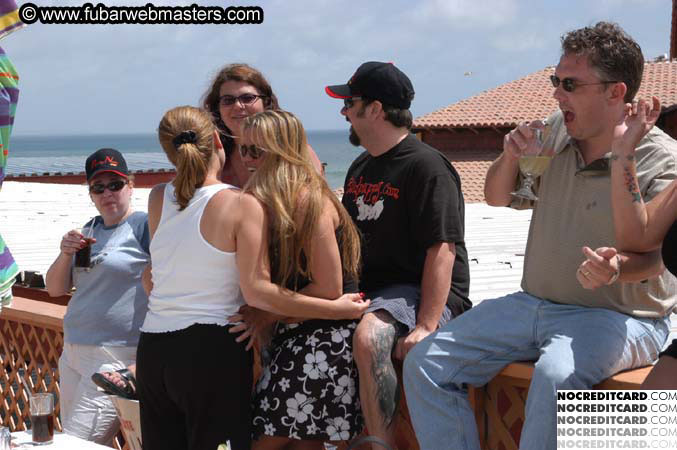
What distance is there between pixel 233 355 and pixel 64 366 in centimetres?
141

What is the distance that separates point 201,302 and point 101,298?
3.58 ft

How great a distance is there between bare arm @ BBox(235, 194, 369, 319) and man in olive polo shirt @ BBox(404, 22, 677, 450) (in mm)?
368

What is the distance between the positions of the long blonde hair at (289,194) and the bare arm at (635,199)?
1.04 meters

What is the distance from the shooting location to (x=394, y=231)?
140 inches

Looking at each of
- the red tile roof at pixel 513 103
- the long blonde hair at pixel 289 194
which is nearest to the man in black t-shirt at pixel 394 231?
the long blonde hair at pixel 289 194

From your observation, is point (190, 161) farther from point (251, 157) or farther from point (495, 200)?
point (495, 200)

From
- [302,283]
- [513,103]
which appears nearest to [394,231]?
[302,283]

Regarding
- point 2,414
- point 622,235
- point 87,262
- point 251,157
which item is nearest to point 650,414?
point 622,235

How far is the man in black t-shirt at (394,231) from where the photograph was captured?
3340 mm

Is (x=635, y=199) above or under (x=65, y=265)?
above

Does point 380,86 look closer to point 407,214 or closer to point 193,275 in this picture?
point 407,214

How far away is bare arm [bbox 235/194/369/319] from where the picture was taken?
3.25 meters

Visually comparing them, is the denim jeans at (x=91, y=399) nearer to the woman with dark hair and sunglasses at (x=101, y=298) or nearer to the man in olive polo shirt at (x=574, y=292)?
the woman with dark hair and sunglasses at (x=101, y=298)

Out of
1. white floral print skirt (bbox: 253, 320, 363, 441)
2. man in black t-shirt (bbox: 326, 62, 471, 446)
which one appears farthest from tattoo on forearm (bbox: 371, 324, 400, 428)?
white floral print skirt (bbox: 253, 320, 363, 441)
